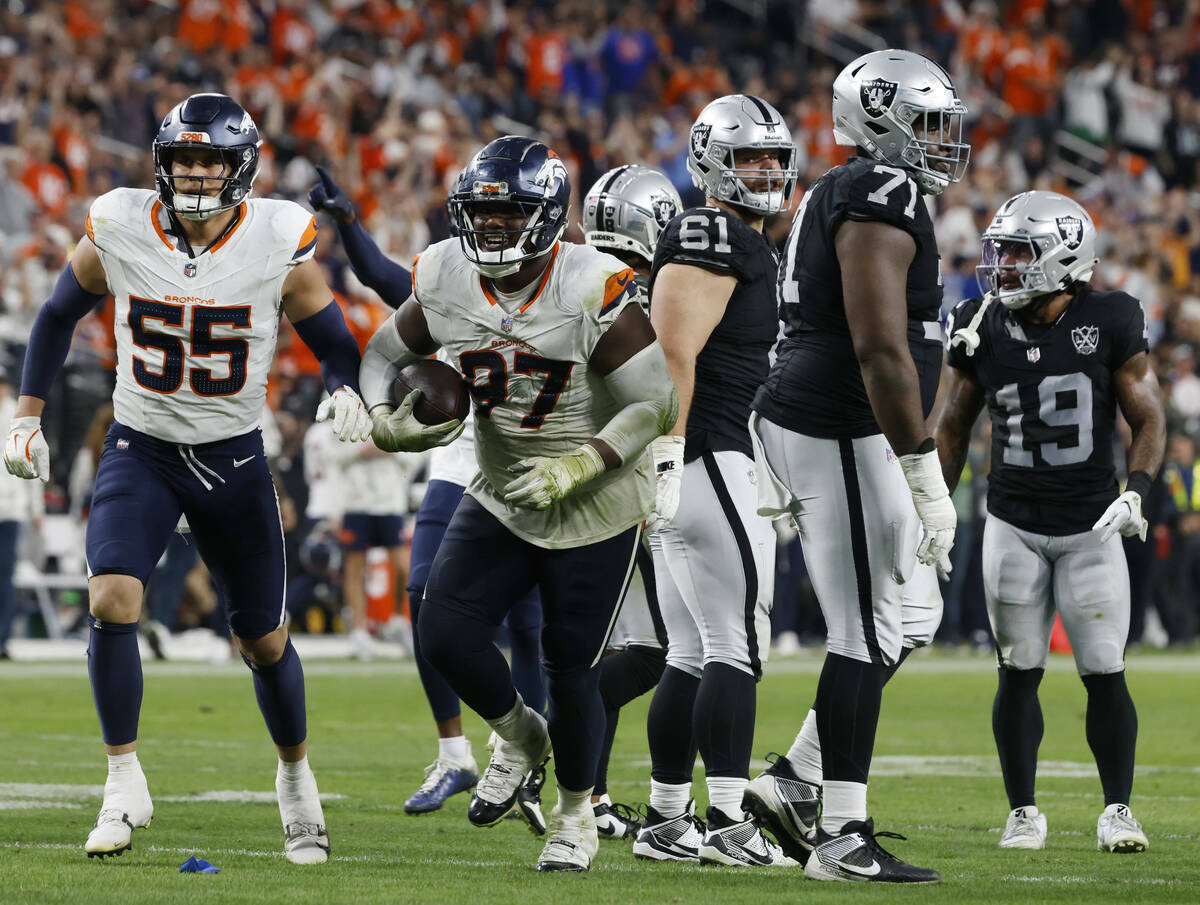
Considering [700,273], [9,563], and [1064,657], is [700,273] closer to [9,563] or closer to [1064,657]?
[9,563]

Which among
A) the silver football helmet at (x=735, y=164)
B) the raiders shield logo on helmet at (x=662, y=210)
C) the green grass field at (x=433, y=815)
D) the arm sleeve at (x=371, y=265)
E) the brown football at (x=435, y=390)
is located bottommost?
the green grass field at (x=433, y=815)

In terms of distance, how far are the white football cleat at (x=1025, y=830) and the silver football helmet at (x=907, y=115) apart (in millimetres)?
1967

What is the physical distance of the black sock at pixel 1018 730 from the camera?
19.0 feet

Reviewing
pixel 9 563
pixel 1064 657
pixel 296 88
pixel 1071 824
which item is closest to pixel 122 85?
pixel 296 88

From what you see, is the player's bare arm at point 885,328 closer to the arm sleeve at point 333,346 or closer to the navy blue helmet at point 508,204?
the navy blue helmet at point 508,204

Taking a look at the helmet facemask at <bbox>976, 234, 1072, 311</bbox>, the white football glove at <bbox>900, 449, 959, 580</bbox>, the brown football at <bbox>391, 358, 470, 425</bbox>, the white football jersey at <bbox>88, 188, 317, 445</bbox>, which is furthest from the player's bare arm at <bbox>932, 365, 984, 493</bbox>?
the white football jersey at <bbox>88, 188, 317, 445</bbox>

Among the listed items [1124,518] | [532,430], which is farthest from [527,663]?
[1124,518]

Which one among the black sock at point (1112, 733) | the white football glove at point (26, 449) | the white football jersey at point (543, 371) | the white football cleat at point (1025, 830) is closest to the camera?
the white football jersey at point (543, 371)

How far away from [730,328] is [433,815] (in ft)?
6.69

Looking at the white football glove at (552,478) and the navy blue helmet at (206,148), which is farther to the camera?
the navy blue helmet at (206,148)

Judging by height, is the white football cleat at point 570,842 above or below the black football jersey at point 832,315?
below

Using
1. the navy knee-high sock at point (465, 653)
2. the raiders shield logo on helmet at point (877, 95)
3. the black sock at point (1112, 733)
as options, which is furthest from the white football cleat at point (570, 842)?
the raiders shield logo on helmet at point (877, 95)

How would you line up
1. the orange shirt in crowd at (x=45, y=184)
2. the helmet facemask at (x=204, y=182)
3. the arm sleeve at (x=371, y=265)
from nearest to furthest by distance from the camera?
the helmet facemask at (x=204, y=182), the arm sleeve at (x=371, y=265), the orange shirt in crowd at (x=45, y=184)

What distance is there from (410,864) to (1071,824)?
96.6 inches
